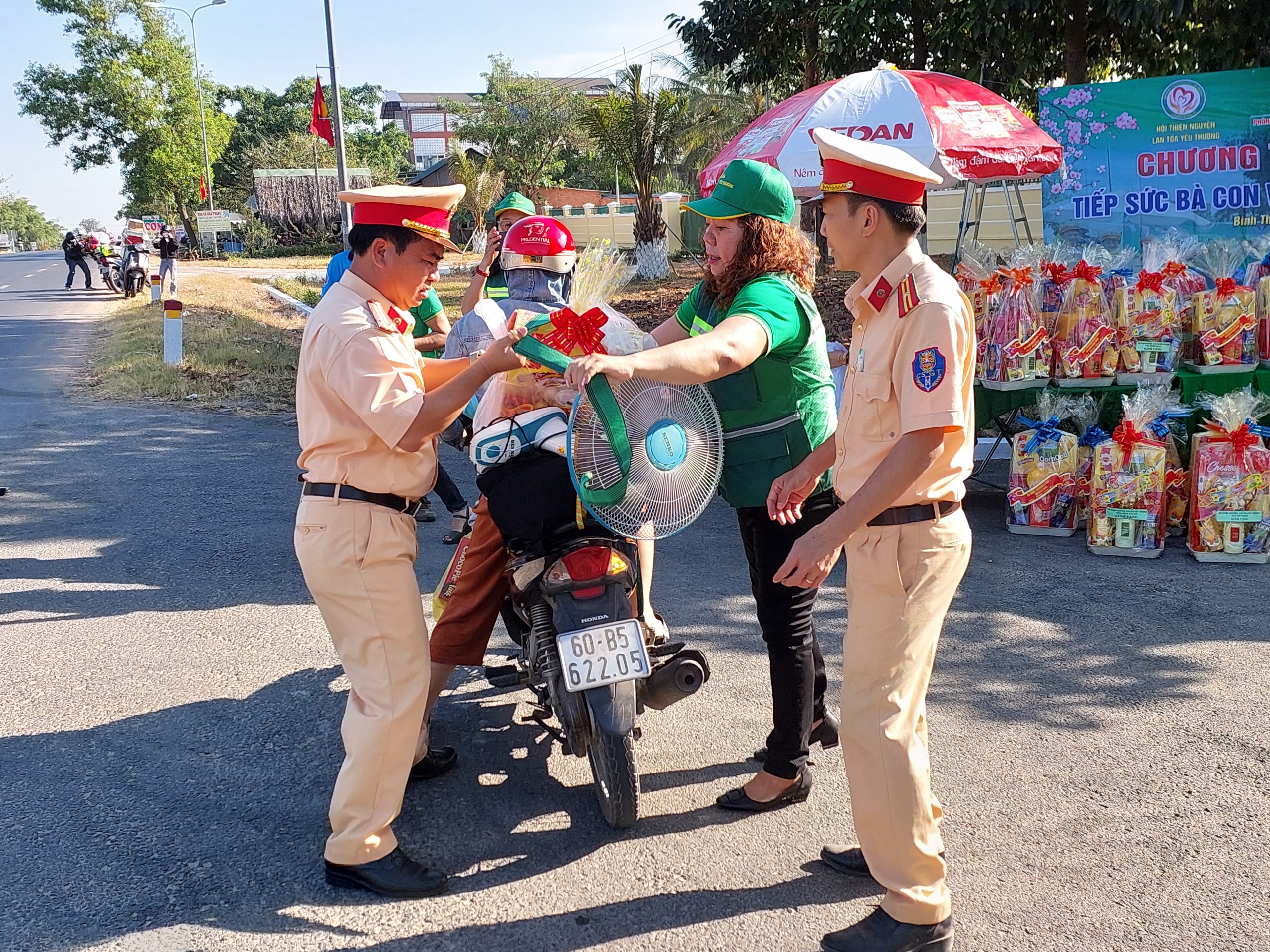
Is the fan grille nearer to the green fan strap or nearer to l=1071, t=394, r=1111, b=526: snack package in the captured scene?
the green fan strap

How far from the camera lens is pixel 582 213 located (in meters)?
39.6

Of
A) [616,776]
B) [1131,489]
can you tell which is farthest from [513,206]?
[616,776]

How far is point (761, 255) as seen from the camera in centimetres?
302

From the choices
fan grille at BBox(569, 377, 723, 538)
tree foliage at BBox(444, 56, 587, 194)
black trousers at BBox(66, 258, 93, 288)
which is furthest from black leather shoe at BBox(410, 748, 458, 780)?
tree foliage at BBox(444, 56, 587, 194)

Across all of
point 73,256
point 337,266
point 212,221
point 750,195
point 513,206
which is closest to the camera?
point 750,195

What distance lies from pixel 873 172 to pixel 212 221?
43.9 meters

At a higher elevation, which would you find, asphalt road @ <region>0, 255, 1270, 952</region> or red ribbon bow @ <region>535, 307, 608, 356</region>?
red ribbon bow @ <region>535, 307, 608, 356</region>

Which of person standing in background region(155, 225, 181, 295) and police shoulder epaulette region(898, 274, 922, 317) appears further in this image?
person standing in background region(155, 225, 181, 295)

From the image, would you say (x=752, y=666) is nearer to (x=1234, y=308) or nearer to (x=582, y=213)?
(x=1234, y=308)

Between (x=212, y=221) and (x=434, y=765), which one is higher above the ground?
(x=212, y=221)

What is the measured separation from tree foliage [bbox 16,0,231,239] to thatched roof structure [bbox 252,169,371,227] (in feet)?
11.8

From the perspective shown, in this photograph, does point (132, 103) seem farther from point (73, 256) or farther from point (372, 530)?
point (372, 530)

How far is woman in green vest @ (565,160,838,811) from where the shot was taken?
3.00 meters

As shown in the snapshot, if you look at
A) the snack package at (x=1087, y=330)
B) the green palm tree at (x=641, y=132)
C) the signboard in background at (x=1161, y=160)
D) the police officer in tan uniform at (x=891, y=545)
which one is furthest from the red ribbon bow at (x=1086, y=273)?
the green palm tree at (x=641, y=132)
